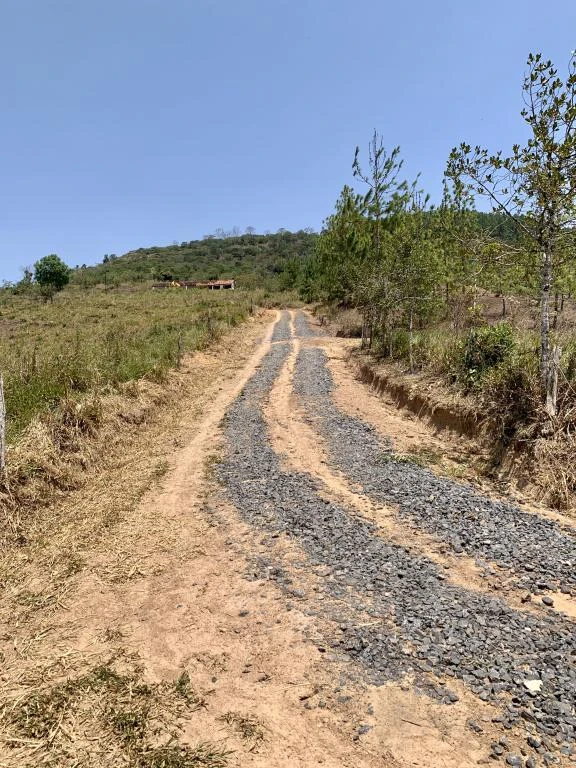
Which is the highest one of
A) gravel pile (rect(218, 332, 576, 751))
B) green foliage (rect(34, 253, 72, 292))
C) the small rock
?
green foliage (rect(34, 253, 72, 292))

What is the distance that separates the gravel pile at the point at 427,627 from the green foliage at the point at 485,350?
5.65m

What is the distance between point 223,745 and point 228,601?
161 centimetres

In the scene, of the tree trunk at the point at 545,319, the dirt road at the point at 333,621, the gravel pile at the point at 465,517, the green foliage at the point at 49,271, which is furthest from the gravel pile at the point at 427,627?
the green foliage at the point at 49,271

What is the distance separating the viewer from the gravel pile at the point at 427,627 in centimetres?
345

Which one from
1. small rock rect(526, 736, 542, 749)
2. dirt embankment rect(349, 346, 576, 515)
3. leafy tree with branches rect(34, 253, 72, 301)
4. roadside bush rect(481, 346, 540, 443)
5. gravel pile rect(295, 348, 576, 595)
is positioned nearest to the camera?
small rock rect(526, 736, 542, 749)

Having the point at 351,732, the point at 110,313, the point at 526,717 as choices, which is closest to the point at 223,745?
the point at 351,732

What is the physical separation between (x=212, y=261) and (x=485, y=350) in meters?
110

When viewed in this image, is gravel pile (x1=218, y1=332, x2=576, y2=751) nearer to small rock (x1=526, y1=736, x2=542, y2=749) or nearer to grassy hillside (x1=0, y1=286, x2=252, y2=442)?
small rock (x1=526, y1=736, x2=542, y2=749)

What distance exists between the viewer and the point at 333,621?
4336mm

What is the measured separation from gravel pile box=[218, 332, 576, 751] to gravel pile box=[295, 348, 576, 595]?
2.41 feet

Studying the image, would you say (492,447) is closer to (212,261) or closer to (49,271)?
(49,271)

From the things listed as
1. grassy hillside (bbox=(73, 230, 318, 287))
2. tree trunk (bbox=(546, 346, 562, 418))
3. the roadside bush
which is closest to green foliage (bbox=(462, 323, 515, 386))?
the roadside bush

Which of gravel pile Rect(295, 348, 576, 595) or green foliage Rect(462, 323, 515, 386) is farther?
green foliage Rect(462, 323, 515, 386)

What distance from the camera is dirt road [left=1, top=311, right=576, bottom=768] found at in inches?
125
